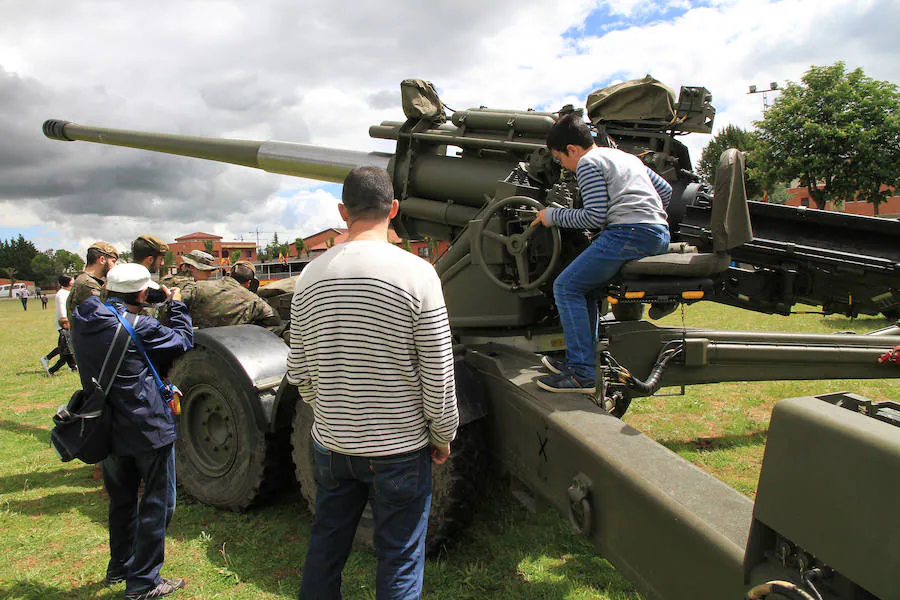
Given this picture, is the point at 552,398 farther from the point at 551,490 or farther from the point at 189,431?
the point at 189,431

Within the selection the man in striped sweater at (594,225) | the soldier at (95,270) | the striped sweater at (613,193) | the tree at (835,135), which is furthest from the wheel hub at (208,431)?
the tree at (835,135)

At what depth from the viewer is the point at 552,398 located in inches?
107

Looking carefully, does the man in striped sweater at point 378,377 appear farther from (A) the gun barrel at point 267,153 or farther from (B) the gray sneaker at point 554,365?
(A) the gun barrel at point 267,153

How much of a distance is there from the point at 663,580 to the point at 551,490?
74cm

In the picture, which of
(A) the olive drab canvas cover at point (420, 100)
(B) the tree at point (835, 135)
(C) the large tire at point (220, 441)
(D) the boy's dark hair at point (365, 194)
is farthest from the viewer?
(B) the tree at point (835, 135)

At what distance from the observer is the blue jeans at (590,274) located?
293 cm

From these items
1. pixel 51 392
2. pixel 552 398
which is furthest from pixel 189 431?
pixel 51 392

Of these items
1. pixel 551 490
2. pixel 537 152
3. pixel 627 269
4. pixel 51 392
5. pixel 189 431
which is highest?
pixel 537 152

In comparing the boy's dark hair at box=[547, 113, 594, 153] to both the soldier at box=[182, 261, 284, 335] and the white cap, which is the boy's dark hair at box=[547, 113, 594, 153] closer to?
the white cap

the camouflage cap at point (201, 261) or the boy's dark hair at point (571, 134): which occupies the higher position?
the boy's dark hair at point (571, 134)

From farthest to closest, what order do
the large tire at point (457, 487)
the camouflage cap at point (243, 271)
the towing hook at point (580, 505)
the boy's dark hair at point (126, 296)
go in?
the camouflage cap at point (243, 271), the boy's dark hair at point (126, 296), the large tire at point (457, 487), the towing hook at point (580, 505)

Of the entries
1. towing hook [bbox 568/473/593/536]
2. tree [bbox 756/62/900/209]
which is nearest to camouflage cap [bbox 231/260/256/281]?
towing hook [bbox 568/473/593/536]

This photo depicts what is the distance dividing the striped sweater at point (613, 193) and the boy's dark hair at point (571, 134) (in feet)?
0.24

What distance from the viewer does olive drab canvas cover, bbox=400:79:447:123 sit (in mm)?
4398
